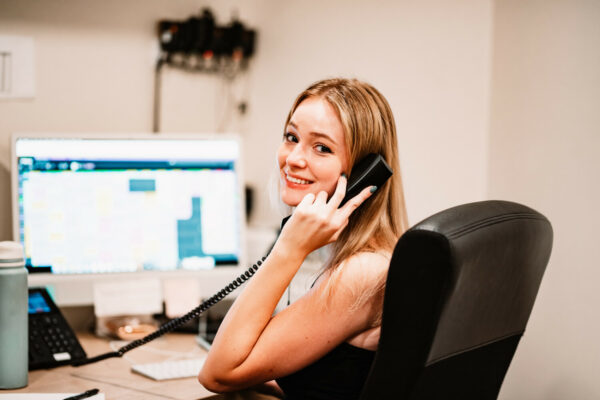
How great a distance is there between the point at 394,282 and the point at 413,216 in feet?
3.58

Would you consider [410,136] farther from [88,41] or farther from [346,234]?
[88,41]

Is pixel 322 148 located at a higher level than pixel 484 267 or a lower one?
higher

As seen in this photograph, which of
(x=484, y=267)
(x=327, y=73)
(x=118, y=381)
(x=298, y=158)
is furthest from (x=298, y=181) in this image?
(x=327, y=73)

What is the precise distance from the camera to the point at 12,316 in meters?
1.17

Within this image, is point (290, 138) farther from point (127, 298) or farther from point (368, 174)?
point (127, 298)

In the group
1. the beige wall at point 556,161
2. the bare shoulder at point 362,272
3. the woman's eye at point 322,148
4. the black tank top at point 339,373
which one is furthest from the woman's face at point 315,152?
Answer: the beige wall at point 556,161

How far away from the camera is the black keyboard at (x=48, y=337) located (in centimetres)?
135

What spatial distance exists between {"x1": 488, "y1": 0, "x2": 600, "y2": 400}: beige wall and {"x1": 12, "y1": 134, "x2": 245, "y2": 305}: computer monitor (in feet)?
2.58

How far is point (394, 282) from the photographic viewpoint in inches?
31.9

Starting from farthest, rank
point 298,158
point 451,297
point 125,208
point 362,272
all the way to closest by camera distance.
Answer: point 125,208, point 298,158, point 362,272, point 451,297

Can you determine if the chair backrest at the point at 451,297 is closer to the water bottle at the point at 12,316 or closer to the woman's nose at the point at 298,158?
the woman's nose at the point at 298,158

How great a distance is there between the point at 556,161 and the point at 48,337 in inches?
52.3

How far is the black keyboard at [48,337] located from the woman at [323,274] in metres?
0.44

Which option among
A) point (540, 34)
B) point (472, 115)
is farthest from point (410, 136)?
point (540, 34)
